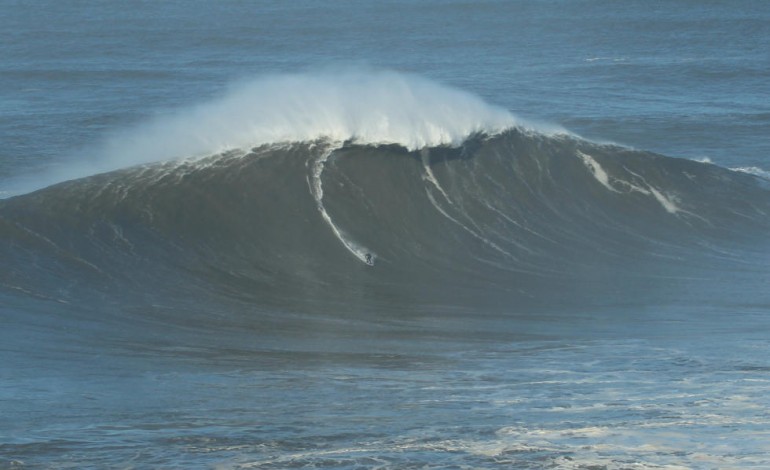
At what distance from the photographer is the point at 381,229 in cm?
2250

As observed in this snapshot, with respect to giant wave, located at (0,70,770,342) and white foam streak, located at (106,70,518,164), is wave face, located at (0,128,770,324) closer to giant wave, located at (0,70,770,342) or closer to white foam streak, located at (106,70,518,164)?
giant wave, located at (0,70,770,342)

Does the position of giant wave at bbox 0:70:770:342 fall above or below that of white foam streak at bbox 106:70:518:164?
below

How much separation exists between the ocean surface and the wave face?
6 cm

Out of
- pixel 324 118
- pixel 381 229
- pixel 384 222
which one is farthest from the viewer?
pixel 324 118

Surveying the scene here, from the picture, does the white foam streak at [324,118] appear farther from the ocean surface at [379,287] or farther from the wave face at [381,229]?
the wave face at [381,229]

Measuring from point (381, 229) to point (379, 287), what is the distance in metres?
2.49

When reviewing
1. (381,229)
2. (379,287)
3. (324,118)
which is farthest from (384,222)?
(324,118)

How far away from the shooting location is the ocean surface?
41.6 ft

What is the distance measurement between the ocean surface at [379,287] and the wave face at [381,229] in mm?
58

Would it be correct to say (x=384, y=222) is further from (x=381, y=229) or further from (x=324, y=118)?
(x=324, y=118)

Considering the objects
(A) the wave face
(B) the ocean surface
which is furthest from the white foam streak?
(A) the wave face

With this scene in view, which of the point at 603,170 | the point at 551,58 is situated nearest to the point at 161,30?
the point at 551,58

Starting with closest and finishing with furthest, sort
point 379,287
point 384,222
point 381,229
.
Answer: point 379,287 → point 381,229 → point 384,222

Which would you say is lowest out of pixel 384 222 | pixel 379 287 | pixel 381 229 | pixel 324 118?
pixel 379 287
